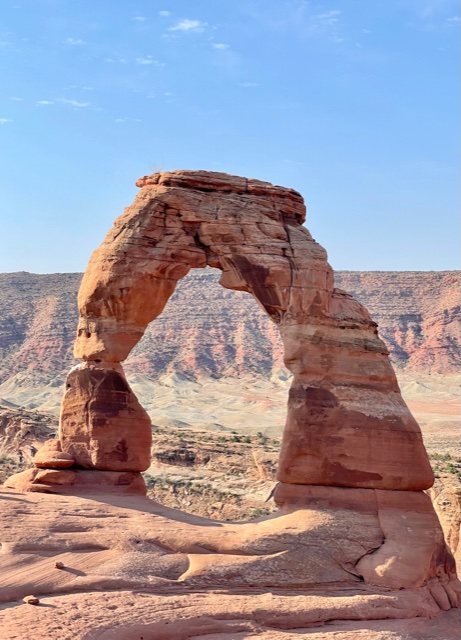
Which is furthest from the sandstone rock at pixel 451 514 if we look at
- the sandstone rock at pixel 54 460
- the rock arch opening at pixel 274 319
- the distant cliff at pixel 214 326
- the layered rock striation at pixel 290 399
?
the distant cliff at pixel 214 326

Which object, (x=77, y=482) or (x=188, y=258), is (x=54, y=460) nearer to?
(x=77, y=482)

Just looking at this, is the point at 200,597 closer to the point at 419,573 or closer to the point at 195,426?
the point at 419,573

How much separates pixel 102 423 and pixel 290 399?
380 cm

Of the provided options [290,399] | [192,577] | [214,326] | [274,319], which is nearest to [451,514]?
[290,399]

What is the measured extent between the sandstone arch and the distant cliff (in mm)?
72525

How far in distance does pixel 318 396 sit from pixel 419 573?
3883 mm

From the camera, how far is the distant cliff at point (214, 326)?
9812 cm

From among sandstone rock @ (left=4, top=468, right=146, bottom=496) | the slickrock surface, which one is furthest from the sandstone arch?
the slickrock surface

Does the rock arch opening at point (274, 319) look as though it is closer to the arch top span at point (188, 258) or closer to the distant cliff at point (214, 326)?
the arch top span at point (188, 258)

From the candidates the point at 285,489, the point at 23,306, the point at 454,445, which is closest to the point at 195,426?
the point at 454,445

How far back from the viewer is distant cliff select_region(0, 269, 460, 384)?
9812 cm

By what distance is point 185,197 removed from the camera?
21.0 m

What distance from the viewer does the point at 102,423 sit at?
2017 centimetres

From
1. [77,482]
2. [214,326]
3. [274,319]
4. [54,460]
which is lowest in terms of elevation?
[77,482]
